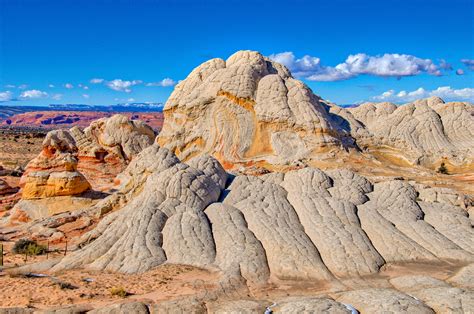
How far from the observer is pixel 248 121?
33.2 metres

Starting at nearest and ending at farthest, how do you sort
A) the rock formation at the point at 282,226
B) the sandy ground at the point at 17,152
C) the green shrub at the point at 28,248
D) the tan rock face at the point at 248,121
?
the rock formation at the point at 282,226
the green shrub at the point at 28,248
the tan rock face at the point at 248,121
the sandy ground at the point at 17,152

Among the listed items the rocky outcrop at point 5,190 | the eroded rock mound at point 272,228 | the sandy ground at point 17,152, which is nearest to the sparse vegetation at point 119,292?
the eroded rock mound at point 272,228

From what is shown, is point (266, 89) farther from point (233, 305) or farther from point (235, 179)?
point (233, 305)

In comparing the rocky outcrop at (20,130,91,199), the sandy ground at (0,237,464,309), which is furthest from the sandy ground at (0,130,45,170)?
the sandy ground at (0,237,464,309)

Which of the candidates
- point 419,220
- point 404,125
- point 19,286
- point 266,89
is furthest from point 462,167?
point 19,286

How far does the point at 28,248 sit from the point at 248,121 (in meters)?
19.8

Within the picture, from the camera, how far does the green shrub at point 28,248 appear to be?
16.1 meters

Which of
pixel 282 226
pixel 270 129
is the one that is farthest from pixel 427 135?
pixel 282 226

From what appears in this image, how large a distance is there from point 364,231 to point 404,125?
2533cm

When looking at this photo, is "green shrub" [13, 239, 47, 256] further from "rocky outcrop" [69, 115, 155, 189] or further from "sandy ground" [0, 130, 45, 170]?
"sandy ground" [0, 130, 45, 170]

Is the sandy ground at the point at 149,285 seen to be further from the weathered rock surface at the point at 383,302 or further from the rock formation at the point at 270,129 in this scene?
the rock formation at the point at 270,129

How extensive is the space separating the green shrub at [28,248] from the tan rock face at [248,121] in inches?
650

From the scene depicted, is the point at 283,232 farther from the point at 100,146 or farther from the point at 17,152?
the point at 17,152

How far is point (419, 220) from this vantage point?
57.7 feet
